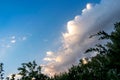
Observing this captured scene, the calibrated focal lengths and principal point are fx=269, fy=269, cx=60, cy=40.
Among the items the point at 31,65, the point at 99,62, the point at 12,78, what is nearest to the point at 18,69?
the point at 31,65

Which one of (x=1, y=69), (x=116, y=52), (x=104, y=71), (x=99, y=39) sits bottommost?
(x=104, y=71)

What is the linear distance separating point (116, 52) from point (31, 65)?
832 cm

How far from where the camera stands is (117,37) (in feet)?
38.5

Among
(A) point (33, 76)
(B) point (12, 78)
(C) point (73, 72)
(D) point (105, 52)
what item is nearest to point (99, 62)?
(D) point (105, 52)

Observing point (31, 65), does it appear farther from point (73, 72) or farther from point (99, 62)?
point (99, 62)

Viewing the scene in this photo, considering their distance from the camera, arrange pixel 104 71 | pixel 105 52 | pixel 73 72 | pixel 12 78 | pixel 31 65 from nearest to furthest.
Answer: pixel 104 71 < pixel 105 52 < pixel 73 72 < pixel 31 65 < pixel 12 78

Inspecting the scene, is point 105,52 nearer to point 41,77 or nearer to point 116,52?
point 116,52

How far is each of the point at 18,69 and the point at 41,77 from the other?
1.89 metres

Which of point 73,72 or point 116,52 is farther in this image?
point 73,72

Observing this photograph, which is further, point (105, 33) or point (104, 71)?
point (105, 33)

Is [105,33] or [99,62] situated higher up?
[105,33]

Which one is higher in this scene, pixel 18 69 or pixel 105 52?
pixel 18 69

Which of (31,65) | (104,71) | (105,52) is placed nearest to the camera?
(104,71)

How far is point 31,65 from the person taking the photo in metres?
18.5
